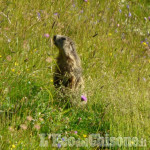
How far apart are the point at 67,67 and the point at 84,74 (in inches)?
25.7

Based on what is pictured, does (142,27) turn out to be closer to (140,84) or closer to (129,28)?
(129,28)

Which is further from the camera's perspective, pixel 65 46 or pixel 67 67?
pixel 65 46

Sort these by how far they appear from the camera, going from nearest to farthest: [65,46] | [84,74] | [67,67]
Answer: [67,67]
[65,46]
[84,74]

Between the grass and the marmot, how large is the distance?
0.44 ft

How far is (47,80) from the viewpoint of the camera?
17.2ft

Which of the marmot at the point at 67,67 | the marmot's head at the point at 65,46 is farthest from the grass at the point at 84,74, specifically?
the marmot's head at the point at 65,46

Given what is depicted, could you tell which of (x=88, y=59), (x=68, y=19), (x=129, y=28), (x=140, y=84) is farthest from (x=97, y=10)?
(x=140, y=84)

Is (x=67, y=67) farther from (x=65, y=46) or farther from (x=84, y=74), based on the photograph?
(x=84, y=74)

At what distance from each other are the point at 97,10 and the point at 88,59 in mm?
2473

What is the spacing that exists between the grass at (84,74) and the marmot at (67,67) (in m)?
0.13

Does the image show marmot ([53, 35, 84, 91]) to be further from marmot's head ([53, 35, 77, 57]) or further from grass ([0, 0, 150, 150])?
grass ([0, 0, 150, 150])

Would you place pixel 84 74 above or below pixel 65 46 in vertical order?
below

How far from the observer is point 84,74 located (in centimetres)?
594

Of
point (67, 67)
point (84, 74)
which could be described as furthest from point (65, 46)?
point (84, 74)
